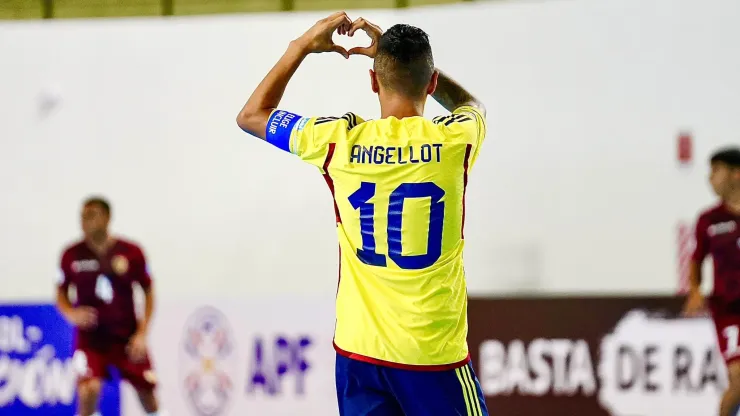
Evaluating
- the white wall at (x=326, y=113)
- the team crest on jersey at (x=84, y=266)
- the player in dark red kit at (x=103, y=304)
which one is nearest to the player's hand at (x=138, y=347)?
the player in dark red kit at (x=103, y=304)

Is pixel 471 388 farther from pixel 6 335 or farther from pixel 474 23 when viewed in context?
pixel 6 335

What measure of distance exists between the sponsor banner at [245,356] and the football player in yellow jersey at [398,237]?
16.5 feet

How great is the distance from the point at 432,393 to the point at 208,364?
216 inches

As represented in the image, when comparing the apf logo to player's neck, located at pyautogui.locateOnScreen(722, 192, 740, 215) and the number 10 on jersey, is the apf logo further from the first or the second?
the number 10 on jersey

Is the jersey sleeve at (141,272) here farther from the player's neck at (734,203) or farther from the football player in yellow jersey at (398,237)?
the football player in yellow jersey at (398,237)

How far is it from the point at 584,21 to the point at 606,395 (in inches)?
108

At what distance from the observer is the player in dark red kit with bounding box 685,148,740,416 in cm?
574

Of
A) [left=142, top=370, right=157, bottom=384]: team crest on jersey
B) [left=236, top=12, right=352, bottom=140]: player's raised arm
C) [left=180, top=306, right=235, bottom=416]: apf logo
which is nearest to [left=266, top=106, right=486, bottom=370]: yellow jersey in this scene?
[left=236, top=12, right=352, bottom=140]: player's raised arm

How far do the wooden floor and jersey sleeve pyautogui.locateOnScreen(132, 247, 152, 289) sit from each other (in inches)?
99.0

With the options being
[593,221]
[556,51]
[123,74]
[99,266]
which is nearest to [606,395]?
[593,221]

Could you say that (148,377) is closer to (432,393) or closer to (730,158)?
(730,158)

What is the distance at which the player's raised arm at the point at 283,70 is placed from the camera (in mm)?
2480

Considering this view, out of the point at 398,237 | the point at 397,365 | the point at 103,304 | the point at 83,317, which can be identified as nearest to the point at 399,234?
the point at 398,237

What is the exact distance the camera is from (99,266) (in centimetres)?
705
